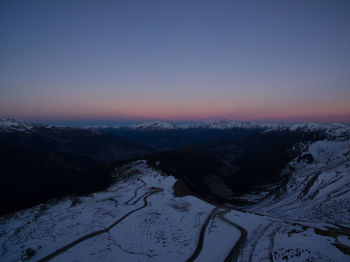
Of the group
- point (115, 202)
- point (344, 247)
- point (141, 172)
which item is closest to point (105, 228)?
point (115, 202)

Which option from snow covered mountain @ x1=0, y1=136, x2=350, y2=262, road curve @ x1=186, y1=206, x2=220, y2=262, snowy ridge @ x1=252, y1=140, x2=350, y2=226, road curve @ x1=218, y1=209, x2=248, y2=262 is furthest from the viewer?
snowy ridge @ x1=252, y1=140, x2=350, y2=226

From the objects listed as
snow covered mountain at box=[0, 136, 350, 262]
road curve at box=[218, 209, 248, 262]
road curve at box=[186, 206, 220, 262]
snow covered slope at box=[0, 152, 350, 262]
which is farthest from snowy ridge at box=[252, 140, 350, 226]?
road curve at box=[186, 206, 220, 262]

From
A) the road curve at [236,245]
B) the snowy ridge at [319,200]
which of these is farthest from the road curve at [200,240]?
the snowy ridge at [319,200]

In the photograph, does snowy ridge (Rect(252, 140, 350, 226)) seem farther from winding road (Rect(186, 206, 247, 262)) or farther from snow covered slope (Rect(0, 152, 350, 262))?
winding road (Rect(186, 206, 247, 262))

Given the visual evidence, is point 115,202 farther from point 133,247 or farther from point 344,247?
point 344,247

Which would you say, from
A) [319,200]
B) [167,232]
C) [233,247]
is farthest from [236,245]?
[319,200]

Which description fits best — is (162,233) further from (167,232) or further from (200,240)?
(200,240)

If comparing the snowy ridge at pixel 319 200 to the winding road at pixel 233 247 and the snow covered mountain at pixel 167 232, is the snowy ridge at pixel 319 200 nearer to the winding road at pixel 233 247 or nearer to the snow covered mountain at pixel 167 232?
the snow covered mountain at pixel 167 232
